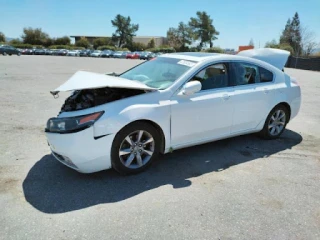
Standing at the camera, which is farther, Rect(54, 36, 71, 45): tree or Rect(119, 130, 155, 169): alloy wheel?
Rect(54, 36, 71, 45): tree

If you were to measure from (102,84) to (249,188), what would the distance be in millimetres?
2222

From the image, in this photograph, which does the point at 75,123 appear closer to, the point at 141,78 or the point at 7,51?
the point at 141,78

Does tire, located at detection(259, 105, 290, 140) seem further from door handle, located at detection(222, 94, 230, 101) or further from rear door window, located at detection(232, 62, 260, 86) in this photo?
door handle, located at detection(222, 94, 230, 101)

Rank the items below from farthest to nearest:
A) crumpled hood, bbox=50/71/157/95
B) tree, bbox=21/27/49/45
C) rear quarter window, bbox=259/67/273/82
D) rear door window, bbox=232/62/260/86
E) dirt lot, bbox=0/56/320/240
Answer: tree, bbox=21/27/49/45 < rear quarter window, bbox=259/67/273/82 < rear door window, bbox=232/62/260/86 < crumpled hood, bbox=50/71/157/95 < dirt lot, bbox=0/56/320/240

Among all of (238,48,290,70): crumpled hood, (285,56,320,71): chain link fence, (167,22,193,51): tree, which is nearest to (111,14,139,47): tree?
(167,22,193,51): tree

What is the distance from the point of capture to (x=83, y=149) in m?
3.25

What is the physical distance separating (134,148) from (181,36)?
85507 mm

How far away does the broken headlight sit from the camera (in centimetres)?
323

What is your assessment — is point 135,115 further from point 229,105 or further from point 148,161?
point 229,105

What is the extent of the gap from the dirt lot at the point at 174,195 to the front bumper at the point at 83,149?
0.28 m

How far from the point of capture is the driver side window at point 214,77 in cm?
414

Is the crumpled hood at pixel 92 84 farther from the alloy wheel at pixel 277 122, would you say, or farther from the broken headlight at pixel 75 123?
the alloy wheel at pixel 277 122

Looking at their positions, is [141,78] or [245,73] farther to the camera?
[245,73]

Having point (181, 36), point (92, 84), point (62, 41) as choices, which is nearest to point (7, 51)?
point (62, 41)
